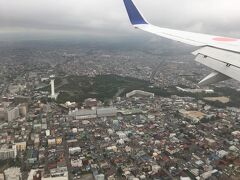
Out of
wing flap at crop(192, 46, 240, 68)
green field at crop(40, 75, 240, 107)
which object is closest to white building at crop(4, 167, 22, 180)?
wing flap at crop(192, 46, 240, 68)

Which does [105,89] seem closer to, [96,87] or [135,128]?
[96,87]

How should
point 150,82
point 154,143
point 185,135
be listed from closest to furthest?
point 154,143 < point 185,135 < point 150,82

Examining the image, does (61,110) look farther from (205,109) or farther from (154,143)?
(205,109)

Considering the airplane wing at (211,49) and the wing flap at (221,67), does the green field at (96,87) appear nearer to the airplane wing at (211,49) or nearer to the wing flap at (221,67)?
the airplane wing at (211,49)

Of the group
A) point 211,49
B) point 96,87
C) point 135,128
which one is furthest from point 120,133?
point 96,87

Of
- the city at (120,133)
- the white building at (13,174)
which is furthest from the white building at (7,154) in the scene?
the white building at (13,174)

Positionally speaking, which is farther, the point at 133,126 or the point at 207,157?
the point at 133,126

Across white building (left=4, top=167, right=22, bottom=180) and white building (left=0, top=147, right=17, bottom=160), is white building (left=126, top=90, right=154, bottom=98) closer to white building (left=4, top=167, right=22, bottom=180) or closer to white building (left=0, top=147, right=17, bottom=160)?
white building (left=0, top=147, right=17, bottom=160)

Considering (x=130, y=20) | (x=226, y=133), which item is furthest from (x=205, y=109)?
(x=130, y=20)
